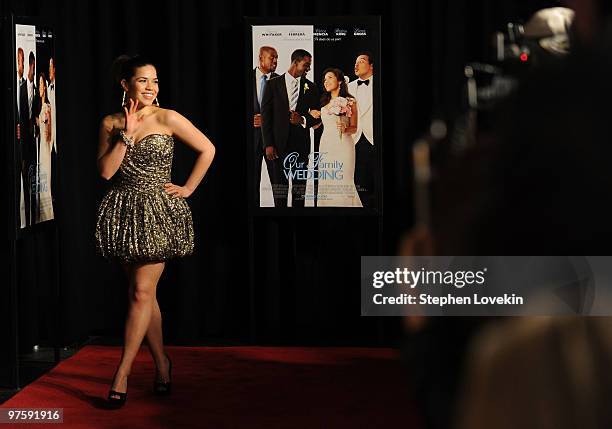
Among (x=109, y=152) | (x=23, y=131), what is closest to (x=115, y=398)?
(x=109, y=152)

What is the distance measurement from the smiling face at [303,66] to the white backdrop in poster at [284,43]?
21 mm

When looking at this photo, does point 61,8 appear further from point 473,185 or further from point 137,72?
point 473,185

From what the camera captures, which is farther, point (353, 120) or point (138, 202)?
point (353, 120)

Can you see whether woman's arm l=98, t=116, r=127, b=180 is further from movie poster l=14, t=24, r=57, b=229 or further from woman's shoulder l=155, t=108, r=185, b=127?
movie poster l=14, t=24, r=57, b=229

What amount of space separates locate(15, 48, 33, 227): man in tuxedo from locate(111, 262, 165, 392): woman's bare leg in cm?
77

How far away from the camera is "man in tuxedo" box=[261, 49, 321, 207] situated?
5.99m

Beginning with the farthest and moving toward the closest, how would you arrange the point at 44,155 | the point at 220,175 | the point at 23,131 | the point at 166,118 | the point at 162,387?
1. the point at 220,175
2. the point at 44,155
3. the point at 23,131
4. the point at 162,387
5. the point at 166,118

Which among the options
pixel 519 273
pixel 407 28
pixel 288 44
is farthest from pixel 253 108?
pixel 519 273

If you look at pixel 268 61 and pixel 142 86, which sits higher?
pixel 268 61

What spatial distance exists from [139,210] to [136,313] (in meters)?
0.47

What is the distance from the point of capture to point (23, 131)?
5.18m

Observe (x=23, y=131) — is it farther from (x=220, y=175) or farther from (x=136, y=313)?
(x=220, y=175)

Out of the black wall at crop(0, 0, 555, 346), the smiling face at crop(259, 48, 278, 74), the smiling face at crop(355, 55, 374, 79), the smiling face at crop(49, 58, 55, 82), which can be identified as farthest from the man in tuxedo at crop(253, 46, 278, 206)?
the smiling face at crop(49, 58, 55, 82)

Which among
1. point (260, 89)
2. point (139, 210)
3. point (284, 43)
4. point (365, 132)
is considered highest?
point (284, 43)
